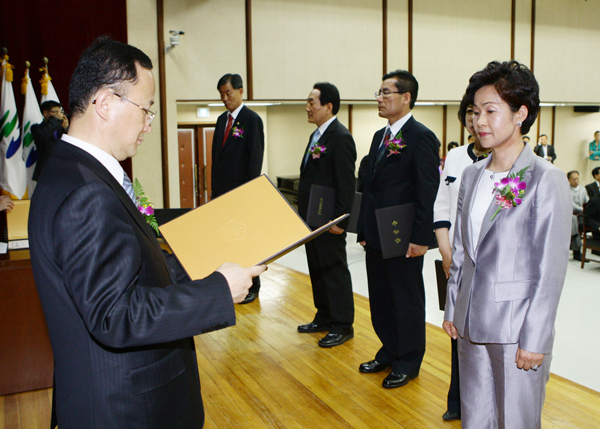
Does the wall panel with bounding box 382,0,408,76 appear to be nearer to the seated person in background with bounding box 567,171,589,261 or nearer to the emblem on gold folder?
the seated person in background with bounding box 567,171,589,261

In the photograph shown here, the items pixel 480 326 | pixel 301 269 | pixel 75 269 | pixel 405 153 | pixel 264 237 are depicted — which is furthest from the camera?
pixel 301 269

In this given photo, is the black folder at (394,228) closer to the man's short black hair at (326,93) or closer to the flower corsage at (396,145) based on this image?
the flower corsage at (396,145)

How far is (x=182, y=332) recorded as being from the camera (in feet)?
3.60

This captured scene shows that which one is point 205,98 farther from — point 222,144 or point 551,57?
point 551,57

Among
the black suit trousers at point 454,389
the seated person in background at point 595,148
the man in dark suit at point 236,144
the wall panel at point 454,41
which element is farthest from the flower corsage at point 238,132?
the seated person in background at point 595,148

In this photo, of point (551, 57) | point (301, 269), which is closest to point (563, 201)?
point (301, 269)

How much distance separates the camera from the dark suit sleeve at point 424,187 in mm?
2744

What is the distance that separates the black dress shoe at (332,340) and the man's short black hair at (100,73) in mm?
2598

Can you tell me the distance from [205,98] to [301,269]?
2.96 meters

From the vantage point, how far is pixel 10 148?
181 inches

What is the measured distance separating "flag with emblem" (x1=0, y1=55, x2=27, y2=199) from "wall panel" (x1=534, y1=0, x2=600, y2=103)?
951 centimetres

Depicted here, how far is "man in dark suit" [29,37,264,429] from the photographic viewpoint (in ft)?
3.40

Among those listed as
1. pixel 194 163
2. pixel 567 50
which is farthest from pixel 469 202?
pixel 567 50

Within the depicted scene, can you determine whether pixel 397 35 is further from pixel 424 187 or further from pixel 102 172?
pixel 102 172
